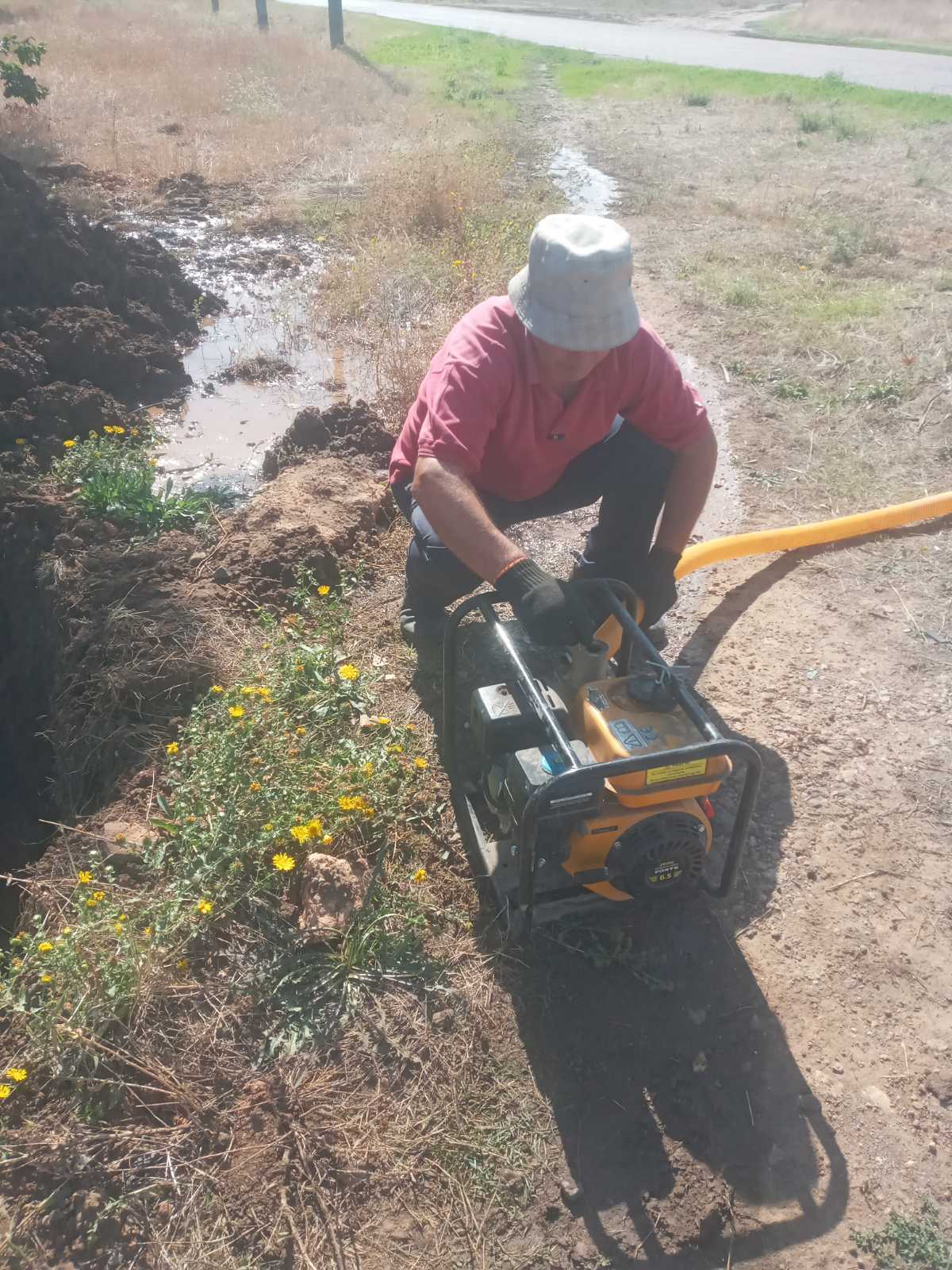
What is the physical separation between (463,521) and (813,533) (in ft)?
7.26

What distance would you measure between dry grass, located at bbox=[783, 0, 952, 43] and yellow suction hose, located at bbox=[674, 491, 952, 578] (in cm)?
2744

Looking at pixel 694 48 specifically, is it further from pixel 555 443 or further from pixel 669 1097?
pixel 669 1097

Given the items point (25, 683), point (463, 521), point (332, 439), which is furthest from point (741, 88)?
point (463, 521)

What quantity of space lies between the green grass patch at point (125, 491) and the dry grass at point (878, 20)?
28844 millimetres

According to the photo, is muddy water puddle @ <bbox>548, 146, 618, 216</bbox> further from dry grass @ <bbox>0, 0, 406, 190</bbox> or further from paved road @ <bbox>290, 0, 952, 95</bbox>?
paved road @ <bbox>290, 0, 952, 95</bbox>

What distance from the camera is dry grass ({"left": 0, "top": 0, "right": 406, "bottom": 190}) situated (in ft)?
32.8

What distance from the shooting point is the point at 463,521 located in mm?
2365

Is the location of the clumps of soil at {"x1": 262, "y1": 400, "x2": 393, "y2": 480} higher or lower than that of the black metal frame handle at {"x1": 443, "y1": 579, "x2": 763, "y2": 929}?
lower

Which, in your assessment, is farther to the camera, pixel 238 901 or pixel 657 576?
pixel 657 576

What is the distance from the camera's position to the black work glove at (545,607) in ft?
7.02

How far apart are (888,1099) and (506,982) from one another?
39.5 inches

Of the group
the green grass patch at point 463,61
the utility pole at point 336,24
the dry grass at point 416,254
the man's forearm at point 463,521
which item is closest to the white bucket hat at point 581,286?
the man's forearm at point 463,521

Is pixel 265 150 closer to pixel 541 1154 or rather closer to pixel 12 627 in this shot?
pixel 12 627

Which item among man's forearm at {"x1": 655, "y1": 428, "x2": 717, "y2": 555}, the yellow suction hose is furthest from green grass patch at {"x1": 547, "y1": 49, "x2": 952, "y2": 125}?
man's forearm at {"x1": 655, "y1": 428, "x2": 717, "y2": 555}
